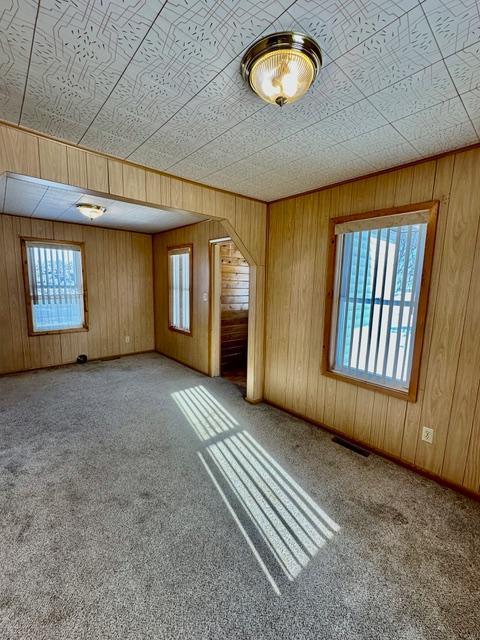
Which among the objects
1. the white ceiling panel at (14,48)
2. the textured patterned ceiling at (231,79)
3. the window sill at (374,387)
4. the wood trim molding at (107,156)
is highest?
the textured patterned ceiling at (231,79)

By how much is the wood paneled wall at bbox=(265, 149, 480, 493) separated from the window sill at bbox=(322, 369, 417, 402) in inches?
1.9

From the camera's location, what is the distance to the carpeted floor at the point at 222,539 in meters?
1.25

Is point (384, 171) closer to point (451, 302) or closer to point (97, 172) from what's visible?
point (451, 302)

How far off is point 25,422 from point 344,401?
3.21 m

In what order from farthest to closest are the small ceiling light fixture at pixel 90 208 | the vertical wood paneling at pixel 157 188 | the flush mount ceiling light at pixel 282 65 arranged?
1. the small ceiling light fixture at pixel 90 208
2. the vertical wood paneling at pixel 157 188
3. the flush mount ceiling light at pixel 282 65

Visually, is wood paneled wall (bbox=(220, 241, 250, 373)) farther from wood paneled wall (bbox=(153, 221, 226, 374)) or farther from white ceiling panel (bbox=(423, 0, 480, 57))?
white ceiling panel (bbox=(423, 0, 480, 57))

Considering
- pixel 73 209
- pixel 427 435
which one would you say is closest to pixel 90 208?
pixel 73 209

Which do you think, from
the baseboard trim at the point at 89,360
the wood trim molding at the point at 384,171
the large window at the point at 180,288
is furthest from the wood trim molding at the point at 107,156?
the baseboard trim at the point at 89,360

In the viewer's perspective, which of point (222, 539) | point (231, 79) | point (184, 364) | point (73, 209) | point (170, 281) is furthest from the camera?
point (170, 281)

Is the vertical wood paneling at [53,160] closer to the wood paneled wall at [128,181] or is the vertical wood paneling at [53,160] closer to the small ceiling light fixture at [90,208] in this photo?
the wood paneled wall at [128,181]

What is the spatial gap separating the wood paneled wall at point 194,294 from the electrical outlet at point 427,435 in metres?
3.02

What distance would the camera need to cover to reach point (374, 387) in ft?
8.03

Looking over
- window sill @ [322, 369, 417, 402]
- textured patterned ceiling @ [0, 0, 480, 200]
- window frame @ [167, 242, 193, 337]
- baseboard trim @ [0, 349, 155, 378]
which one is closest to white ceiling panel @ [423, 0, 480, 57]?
textured patterned ceiling @ [0, 0, 480, 200]

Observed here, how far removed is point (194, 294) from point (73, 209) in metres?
2.01
